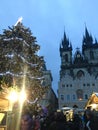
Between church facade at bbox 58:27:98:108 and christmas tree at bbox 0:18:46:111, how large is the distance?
50867 millimetres

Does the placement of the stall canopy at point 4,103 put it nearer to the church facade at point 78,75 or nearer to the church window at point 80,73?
the church facade at point 78,75

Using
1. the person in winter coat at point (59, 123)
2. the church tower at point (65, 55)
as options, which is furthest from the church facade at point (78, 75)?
the person in winter coat at point (59, 123)

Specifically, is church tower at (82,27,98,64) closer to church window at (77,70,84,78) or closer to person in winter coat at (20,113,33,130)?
church window at (77,70,84,78)

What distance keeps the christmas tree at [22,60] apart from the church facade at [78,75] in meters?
50.9

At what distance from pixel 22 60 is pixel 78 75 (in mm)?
55176

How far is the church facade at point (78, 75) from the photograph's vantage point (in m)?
64.8

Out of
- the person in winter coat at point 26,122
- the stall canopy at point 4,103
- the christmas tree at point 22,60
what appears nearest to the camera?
the stall canopy at point 4,103

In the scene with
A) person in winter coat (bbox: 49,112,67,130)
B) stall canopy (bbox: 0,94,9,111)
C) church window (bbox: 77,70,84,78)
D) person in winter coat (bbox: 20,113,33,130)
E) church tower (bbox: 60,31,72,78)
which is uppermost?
church tower (bbox: 60,31,72,78)

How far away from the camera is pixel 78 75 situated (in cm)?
6788

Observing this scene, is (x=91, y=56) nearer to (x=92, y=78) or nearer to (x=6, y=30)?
(x=92, y=78)

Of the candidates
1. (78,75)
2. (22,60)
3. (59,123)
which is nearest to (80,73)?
(78,75)

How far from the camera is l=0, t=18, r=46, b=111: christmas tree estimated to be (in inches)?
513

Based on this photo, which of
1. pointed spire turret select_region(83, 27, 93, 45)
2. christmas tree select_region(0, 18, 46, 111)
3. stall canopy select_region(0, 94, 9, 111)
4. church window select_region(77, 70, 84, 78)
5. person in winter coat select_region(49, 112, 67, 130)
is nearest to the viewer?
person in winter coat select_region(49, 112, 67, 130)

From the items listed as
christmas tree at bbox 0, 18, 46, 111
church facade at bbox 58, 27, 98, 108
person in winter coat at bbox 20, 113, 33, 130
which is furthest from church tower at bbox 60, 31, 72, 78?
person in winter coat at bbox 20, 113, 33, 130
